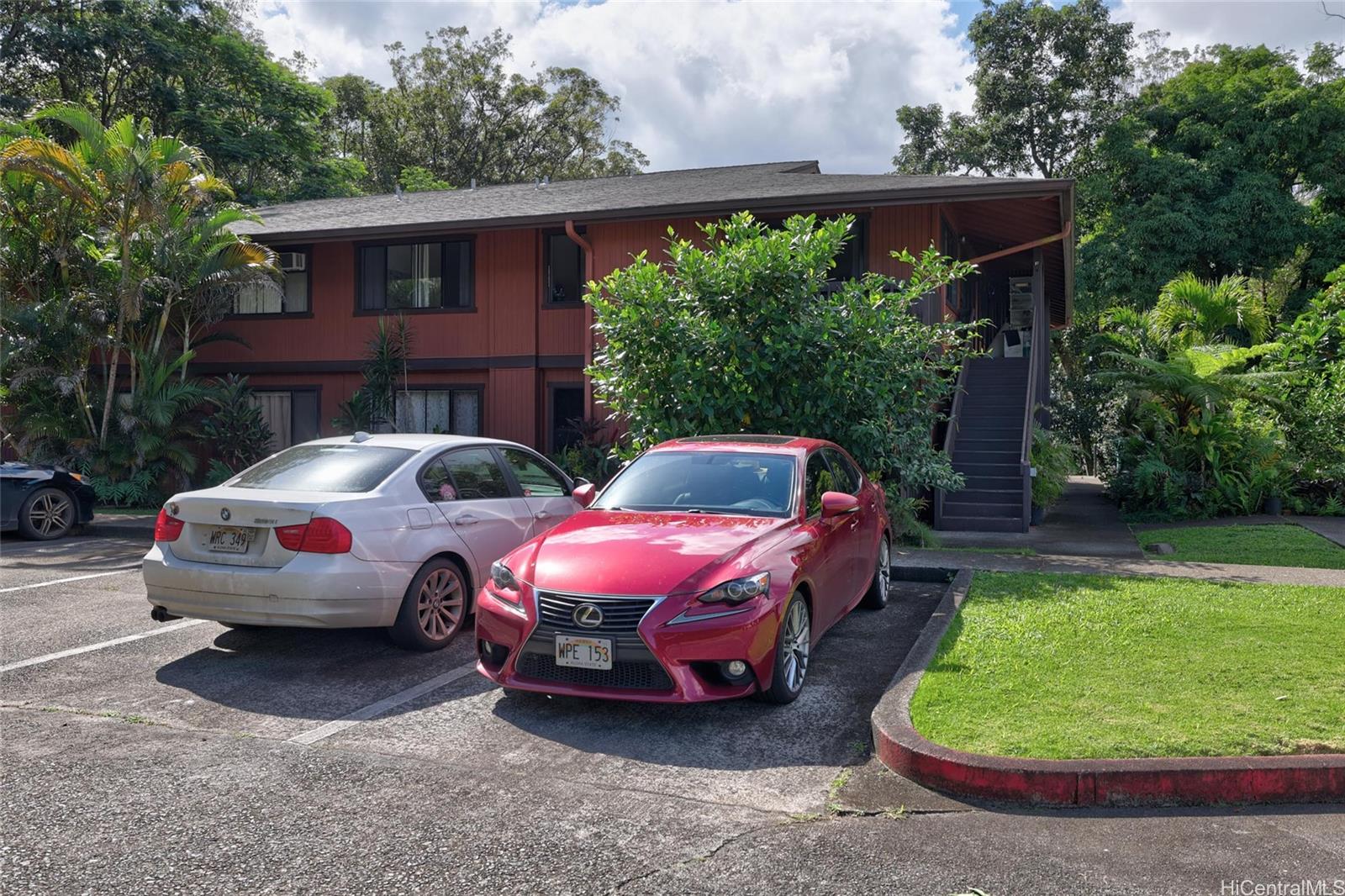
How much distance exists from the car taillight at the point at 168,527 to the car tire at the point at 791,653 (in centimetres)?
398

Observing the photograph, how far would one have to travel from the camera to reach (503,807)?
426 centimetres

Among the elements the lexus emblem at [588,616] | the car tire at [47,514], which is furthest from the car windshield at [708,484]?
the car tire at [47,514]

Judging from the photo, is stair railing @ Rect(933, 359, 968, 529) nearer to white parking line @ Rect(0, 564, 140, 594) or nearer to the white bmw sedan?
the white bmw sedan

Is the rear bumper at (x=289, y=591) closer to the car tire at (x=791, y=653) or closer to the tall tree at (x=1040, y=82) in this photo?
the car tire at (x=791, y=653)

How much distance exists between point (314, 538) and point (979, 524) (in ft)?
31.9

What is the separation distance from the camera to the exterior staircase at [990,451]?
13.7 meters

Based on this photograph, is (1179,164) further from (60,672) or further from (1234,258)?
(60,672)

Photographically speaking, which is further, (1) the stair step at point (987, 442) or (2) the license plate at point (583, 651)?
(1) the stair step at point (987, 442)

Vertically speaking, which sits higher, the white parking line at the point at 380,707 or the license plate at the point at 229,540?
the license plate at the point at 229,540

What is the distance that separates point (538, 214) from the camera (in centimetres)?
1608

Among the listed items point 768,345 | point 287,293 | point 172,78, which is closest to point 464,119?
point 172,78

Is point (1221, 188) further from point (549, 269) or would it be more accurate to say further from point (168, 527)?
point (168, 527)

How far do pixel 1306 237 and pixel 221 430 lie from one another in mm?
25676

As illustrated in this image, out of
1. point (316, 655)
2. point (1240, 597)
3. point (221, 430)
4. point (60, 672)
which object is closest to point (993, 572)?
point (1240, 597)
